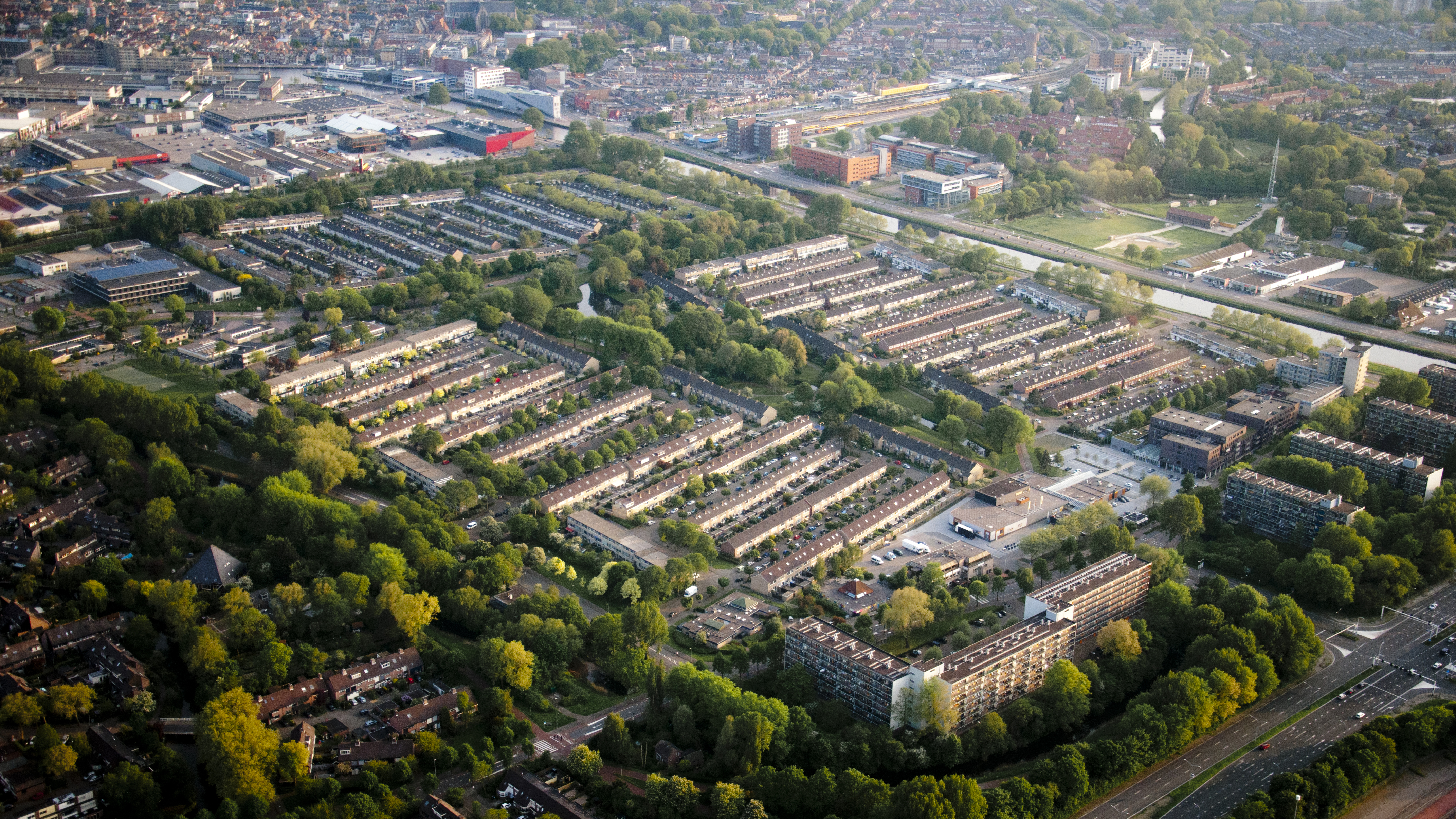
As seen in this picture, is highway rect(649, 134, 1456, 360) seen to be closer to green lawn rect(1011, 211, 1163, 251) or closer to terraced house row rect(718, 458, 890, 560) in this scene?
green lawn rect(1011, 211, 1163, 251)

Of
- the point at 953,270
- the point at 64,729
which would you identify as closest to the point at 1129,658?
the point at 64,729

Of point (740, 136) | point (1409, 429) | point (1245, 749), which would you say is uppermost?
point (740, 136)

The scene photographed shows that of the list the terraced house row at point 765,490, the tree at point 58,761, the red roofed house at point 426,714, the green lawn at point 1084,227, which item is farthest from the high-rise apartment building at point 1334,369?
the tree at point 58,761

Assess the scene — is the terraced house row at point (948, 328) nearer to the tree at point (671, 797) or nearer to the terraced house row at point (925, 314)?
the terraced house row at point (925, 314)

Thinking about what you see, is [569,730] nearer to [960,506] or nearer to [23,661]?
[23,661]

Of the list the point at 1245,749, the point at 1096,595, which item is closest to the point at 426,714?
the point at 1096,595

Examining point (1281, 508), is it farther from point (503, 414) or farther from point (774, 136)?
point (774, 136)
